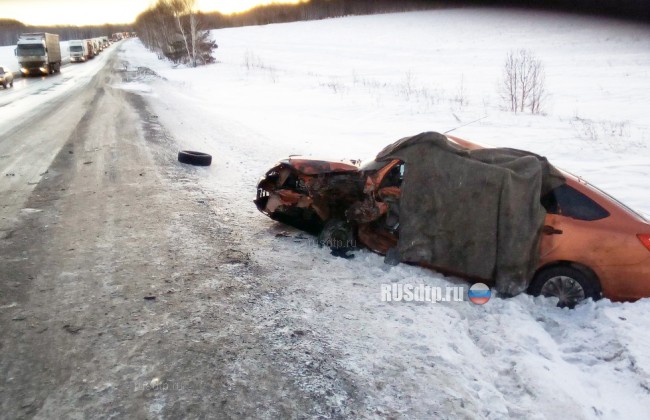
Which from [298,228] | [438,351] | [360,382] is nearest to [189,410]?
[360,382]

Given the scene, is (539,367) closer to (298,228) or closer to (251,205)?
(298,228)

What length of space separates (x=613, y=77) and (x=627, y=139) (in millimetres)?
12949

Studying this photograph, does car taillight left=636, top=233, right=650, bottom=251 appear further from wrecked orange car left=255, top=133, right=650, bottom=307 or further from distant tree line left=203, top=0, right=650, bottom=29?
distant tree line left=203, top=0, right=650, bottom=29

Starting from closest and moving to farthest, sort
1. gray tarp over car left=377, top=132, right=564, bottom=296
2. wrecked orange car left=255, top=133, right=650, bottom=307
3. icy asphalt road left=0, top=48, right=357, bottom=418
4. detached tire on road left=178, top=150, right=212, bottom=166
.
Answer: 1. icy asphalt road left=0, top=48, right=357, bottom=418
2. wrecked orange car left=255, top=133, right=650, bottom=307
3. gray tarp over car left=377, top=132, right=564, bottom=296
4. detached tire on road left=178, top=150, right=212, bottom=166

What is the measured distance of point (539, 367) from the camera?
349 centimetres

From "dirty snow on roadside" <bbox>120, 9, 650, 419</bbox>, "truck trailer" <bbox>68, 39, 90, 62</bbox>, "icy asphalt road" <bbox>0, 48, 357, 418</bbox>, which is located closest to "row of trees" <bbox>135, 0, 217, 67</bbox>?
"truck trailer" <bbox>68, 39, 90, 62</bbox>

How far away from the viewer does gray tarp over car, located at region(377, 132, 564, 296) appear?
14.9 ft

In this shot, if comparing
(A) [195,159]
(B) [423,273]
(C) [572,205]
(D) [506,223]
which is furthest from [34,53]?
(C) [572,205]

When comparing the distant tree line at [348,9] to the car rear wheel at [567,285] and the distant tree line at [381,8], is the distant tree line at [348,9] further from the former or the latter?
the car rear wheel at [567,285]

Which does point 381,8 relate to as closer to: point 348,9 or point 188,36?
point 348,9

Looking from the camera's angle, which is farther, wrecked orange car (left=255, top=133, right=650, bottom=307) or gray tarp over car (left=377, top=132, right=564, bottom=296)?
gray tarp over car (left=377, top=132, right=564, bottom=296)

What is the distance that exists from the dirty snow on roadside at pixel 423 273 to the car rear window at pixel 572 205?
0.90 meters

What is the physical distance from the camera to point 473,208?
470 cm

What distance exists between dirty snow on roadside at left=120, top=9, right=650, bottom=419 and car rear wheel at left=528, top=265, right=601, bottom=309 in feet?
0.38
